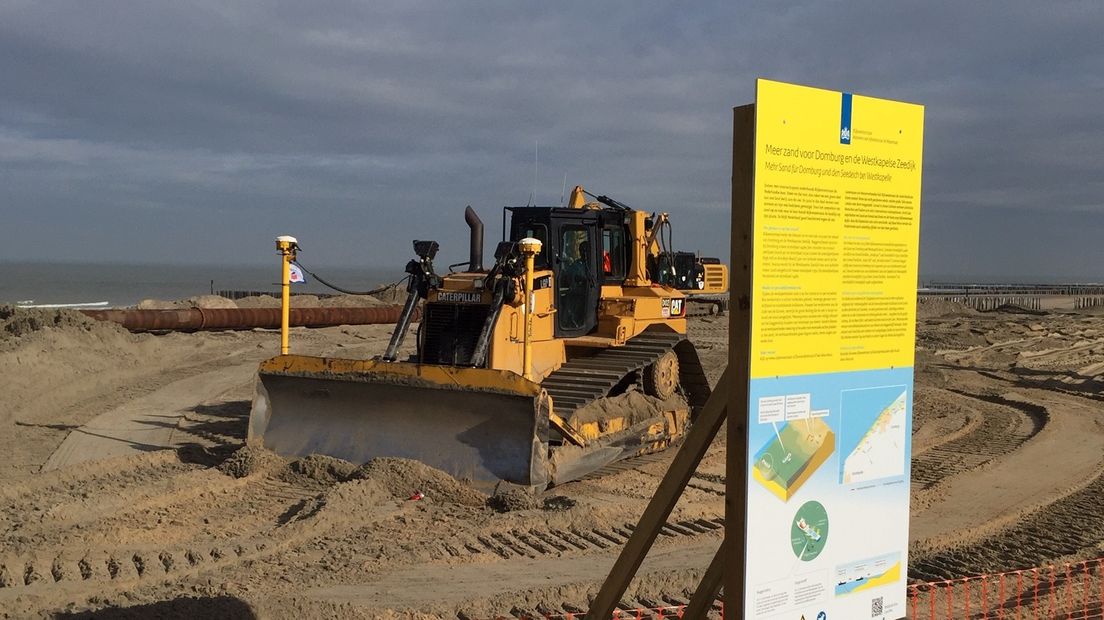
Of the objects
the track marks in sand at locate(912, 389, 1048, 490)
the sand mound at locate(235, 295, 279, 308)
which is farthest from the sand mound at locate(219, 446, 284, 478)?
the sand mound at locate(235, 295, 279, 308)

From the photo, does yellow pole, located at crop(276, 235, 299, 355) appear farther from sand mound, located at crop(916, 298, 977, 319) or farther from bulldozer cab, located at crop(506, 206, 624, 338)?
sand mound, located at crop(916, 298, 977, 319)

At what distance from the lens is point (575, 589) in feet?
21.1

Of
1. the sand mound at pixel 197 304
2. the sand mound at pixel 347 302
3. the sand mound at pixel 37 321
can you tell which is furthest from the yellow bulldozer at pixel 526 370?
the sand mound at pixel 347 302

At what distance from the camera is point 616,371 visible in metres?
10.3

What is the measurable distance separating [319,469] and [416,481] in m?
1.07

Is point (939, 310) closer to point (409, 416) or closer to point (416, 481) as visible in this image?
point (409, 416)

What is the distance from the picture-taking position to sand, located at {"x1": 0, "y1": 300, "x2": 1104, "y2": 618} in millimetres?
6242

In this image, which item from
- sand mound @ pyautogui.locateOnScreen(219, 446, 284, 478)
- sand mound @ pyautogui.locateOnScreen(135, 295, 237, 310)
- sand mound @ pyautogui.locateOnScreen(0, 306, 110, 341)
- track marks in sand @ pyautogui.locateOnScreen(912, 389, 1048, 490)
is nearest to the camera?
sand mound @ pyautogui.locateOnScreen(219, 446, 284, 478)

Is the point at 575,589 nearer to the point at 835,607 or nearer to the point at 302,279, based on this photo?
the point at 835,607

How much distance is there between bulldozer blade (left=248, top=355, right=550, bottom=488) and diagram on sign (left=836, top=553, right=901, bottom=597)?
4729 mm

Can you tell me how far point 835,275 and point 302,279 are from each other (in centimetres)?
924

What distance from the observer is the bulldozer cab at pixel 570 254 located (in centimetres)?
1098

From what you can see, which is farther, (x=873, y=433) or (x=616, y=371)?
(x=616, y=371)

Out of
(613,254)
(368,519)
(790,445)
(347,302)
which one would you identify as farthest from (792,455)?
(347,302)
